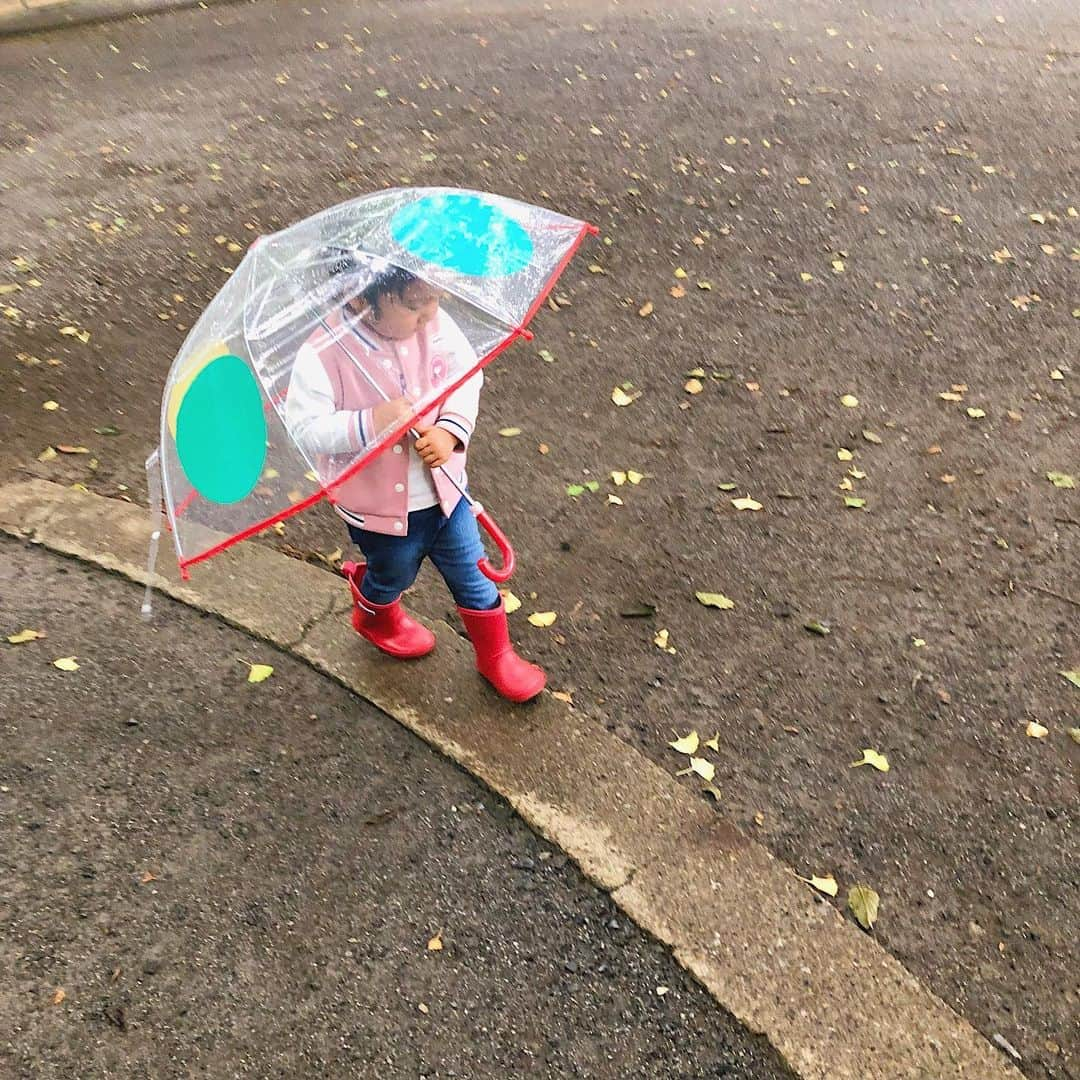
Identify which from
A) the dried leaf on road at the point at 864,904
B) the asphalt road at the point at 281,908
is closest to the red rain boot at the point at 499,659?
the asphalt road at the point at 281,908

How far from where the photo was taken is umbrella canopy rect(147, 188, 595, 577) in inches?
98.8

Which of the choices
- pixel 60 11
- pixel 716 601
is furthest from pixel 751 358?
pixel 60 11

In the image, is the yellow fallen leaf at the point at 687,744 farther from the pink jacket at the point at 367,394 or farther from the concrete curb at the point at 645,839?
the pink jacket at the point at 367,394

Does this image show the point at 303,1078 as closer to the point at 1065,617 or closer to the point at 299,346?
the point at 299,346

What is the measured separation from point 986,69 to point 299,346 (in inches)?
342

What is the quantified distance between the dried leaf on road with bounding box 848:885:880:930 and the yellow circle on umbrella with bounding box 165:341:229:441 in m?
2.14

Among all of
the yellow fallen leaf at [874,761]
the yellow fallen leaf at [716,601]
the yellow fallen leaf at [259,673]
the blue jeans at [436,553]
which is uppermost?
the blue jeans at [436,553]

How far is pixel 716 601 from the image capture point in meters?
3.82

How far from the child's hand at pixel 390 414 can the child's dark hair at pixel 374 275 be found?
260 mm

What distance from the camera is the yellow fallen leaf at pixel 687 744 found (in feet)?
10.7

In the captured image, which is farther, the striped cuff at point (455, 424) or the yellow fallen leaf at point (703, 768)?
the yellow fallen leaf at point (703, 768)

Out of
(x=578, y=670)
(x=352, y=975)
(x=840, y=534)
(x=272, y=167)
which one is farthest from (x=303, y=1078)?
(x=272, y=167)

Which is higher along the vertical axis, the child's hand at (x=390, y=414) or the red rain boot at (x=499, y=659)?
the child's hand at (x=390, y=414)

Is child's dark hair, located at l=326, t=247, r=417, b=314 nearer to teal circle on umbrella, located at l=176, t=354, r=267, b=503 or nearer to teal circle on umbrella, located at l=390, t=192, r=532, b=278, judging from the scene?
teal circle on umbrella, located at l=390, t=192, r=532, b=278
